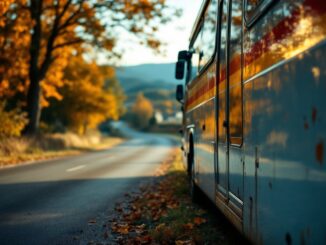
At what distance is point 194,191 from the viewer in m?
8.87

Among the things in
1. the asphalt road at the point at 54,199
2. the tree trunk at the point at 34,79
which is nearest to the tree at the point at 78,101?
the tree trunk at the point at 34,79

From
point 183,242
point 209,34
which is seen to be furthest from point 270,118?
point 209,34

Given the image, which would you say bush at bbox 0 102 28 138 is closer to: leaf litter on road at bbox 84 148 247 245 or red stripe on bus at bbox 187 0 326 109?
leaf litter on road at bbox 84 148 247 245

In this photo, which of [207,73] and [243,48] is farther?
[207,73]

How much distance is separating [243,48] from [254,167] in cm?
117

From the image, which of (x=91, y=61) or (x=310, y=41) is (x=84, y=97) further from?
(x=310, y=41)

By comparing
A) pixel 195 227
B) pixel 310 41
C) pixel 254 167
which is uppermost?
pixel 310 41

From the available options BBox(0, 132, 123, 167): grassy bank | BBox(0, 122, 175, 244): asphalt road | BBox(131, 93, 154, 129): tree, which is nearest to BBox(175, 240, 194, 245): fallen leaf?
BBox(0, 122, 175, 244): asphalt road

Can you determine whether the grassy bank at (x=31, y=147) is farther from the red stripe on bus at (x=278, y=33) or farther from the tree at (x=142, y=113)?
the tree at (x=142, y=113)

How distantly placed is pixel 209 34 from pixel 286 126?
13.2 feet

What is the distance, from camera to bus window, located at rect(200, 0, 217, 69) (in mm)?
6473

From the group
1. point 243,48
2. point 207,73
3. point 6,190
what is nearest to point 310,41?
point 243,48

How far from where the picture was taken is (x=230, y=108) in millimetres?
5082

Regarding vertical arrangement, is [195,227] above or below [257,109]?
below
